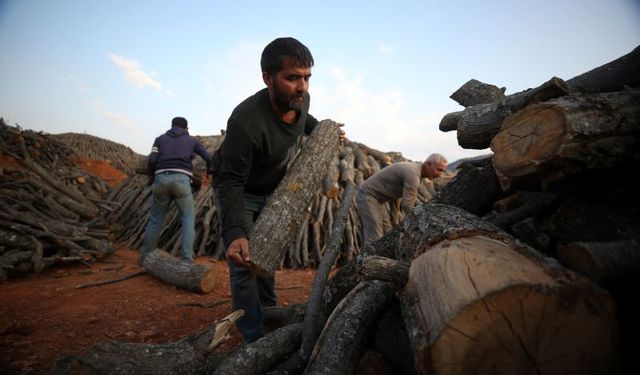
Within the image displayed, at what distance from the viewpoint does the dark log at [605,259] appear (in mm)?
1017

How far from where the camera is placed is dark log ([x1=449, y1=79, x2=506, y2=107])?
8.34 feet

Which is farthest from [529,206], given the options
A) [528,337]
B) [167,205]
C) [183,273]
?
[167,205]

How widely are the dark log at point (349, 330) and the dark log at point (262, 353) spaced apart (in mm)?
268

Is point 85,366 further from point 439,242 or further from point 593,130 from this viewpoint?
point 593,130

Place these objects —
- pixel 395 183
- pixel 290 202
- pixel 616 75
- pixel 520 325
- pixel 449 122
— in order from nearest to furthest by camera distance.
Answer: pixel 520 325 < pixel 616 75 < pixel 290 202 < pixel 449 122 < pixel 395 183

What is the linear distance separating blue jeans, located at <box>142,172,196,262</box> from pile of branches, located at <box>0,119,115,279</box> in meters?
1.27

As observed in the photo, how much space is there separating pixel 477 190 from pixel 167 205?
4659mm

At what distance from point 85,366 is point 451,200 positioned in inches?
87.7

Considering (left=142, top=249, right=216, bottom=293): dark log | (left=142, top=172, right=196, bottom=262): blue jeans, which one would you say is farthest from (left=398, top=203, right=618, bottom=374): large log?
(left=142, top=172, right=196, bottom=262): blue jeans

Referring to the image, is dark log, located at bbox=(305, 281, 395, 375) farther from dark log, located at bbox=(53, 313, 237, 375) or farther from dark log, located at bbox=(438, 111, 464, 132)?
dark log, located at bbox=(438, 111, 464, 132)

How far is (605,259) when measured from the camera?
1.03 metres

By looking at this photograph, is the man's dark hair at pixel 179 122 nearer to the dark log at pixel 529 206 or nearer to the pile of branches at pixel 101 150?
the dark log at pixel 529 206

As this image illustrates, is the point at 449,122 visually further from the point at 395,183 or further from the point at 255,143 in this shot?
the point at 395,183

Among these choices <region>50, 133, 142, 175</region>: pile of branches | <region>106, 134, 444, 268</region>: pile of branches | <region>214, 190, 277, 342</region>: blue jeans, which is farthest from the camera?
<region>50, 133, 142, 175</region>: pile of branches
